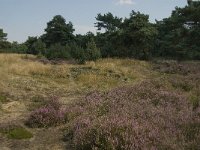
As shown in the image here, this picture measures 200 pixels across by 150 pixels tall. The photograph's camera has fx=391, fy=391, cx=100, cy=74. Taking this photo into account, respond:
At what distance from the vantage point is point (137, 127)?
25.8 ft

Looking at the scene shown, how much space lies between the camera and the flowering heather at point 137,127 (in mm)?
7281

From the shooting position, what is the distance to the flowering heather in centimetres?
728

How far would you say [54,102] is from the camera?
39.8 feet

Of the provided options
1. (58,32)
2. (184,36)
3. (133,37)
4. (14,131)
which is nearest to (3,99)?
(14,131)

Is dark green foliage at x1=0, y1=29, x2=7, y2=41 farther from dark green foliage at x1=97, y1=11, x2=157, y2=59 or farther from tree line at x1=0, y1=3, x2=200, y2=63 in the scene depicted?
A: dark green foliage at x1=97, y1=11, x2=157, y2=59

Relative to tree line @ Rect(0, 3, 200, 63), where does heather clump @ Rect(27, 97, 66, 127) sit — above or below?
→ below

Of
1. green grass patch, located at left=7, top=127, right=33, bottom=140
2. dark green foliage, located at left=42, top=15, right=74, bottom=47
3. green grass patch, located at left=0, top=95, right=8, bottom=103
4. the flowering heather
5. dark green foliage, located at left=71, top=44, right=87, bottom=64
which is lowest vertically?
green grass patch, located at left=7, top=127, right=33, bottom=140

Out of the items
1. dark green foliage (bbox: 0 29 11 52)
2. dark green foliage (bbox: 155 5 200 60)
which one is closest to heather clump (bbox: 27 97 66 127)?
dark green foliage (bbox: 155 5 200 60)

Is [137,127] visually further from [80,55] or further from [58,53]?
[58,53]

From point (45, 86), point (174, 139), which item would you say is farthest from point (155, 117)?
point (45, 86)

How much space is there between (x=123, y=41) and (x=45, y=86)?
22.1m

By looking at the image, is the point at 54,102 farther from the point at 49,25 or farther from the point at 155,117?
the point at 49,25

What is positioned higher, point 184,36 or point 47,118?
point 184,36

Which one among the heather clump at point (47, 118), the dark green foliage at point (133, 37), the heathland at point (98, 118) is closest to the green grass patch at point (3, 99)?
the heathland at point (98, 118)
